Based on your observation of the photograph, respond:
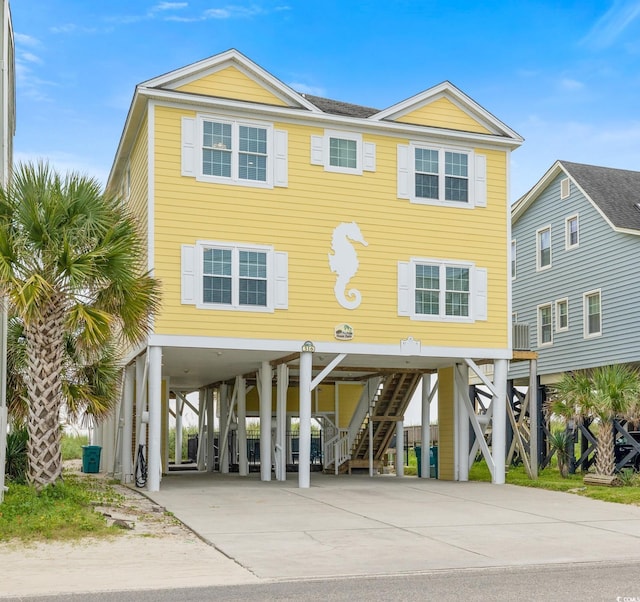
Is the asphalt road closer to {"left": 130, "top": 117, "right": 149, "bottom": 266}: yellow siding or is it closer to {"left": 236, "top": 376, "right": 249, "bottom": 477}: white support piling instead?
{"left": 130, "top": 117, "right": 149, "bottom": 266}: yellow siding

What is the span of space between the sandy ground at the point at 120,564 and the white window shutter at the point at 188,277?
801 cm

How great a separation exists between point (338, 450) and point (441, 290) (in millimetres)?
8238

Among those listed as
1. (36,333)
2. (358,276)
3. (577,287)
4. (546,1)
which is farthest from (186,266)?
(577,287)

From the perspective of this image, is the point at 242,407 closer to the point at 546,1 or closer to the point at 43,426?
the point at 43,426

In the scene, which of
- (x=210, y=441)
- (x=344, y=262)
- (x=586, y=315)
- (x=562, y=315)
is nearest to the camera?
(x=344, y=262)

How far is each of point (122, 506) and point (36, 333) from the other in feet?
11.4

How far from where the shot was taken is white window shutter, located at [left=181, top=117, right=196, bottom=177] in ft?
71.4

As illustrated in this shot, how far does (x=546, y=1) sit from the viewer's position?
23875 millimetres

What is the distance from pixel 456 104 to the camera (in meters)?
24.5

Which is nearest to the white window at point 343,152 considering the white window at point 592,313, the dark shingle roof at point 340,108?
the dark shingle roof at point 340,108

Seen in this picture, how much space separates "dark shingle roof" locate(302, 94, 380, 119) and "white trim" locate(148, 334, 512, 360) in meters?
5.95

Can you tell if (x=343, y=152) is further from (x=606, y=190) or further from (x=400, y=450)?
(x=606, y=190)

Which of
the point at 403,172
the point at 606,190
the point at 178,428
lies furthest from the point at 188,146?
the point at 178,428

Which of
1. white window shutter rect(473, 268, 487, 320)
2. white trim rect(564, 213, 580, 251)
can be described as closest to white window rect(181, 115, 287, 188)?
white window shutter rect(473, 268, 487, 320)
